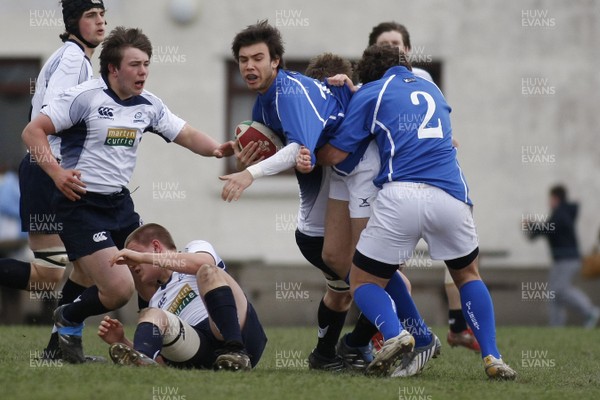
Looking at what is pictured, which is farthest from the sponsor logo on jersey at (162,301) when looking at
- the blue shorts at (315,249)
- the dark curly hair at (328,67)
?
the dark curly hair at (328,67)

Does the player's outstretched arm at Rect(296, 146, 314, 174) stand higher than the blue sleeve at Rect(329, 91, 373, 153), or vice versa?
the blue sleeve at Rect(329, 91, 373, 153)

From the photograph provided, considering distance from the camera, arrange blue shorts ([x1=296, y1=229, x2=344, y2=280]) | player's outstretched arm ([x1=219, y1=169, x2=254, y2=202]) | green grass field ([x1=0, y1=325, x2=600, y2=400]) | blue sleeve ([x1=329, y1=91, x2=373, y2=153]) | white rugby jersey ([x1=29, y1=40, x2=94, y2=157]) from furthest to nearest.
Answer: blue shorts ([x1=296, y1=229, x2=344, y2=280]), white rugby jersey ([x1=29, y1=40, x2=94, y2=157]), blue sleeve ([x1=329, y1=91, x2=373, y2=153]), player's outstretched arm ([x1=219, y1=169, x2=254, y2=202]), green grass field ([x1=0, y1=325, x2=600, y2=400])

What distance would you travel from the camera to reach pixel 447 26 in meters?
17.1

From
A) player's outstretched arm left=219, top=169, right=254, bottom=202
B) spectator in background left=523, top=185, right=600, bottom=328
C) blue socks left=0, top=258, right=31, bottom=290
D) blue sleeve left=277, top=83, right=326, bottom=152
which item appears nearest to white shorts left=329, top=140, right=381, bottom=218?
blue sleeve left=277, top=83, right=326, bottom=152

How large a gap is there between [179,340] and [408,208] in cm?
158

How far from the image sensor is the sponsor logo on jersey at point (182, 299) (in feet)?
24.1

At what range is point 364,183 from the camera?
24.5ft

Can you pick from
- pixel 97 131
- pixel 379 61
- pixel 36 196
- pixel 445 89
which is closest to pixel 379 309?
pixel 379 61

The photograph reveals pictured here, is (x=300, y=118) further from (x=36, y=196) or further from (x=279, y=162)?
(x=36, y=196)

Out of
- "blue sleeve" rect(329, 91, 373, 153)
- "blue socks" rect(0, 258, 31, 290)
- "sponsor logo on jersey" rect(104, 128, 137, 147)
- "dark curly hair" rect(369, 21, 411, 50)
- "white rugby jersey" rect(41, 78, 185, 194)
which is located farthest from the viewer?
"dark curly hair" rect(369, 21, 411, 50)

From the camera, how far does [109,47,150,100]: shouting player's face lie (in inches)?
297

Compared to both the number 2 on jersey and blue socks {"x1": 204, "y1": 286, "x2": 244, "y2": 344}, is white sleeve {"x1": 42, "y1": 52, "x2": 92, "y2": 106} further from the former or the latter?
the number 2 on jersey

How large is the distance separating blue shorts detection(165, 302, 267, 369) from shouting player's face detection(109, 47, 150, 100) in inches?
63.1

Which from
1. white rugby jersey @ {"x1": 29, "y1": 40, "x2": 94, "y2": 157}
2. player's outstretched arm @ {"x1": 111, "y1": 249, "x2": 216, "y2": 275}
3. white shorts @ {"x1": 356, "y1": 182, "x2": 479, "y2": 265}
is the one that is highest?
white rugby jersey @ {"x1": 29, "y1": 40, "x2": 94, "y2": 157}
